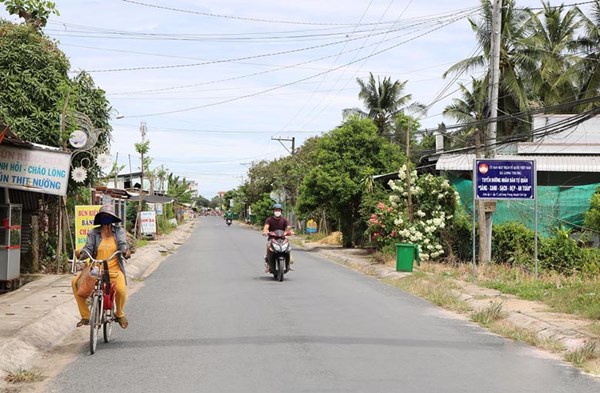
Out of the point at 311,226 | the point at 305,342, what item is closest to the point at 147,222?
the point at 311,226

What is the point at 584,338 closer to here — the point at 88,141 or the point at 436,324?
the point at 436,324

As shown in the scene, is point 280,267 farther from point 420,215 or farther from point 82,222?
point 420,215

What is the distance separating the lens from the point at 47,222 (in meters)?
18.9

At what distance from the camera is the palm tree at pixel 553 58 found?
140 feet

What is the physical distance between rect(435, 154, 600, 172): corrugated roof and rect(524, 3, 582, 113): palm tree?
51.4ft

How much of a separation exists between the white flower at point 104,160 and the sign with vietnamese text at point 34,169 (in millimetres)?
3531

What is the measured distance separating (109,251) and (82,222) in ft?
30.9

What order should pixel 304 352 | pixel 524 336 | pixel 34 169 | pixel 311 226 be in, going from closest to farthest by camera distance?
pixel 304 352 → pixel 524 336 → pixel 34 169 → pixel 311 226

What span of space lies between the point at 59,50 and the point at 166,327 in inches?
471

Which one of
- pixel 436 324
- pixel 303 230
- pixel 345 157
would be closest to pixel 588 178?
pixel 345 157

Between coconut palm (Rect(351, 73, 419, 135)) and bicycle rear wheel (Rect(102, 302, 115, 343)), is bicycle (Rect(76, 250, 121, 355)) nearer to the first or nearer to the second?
bicycle rear wheel (Rect(102, 302, 115, 343))

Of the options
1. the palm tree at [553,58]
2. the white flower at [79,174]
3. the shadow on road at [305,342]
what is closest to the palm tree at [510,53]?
the palm tree at [553,58]

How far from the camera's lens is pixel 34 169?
15086mm

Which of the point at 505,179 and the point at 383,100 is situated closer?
the point at 505,179
